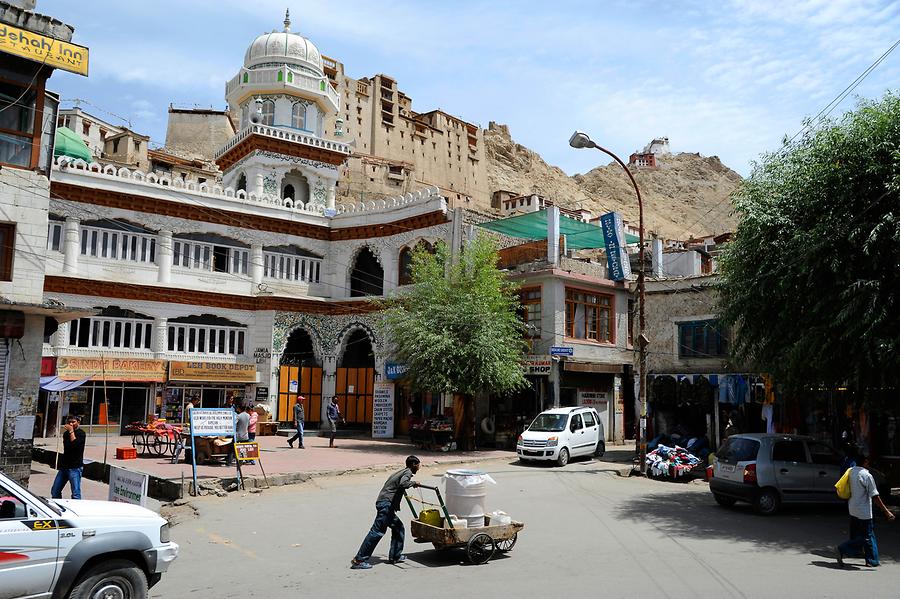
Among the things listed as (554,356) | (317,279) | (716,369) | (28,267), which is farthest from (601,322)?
(28,267)

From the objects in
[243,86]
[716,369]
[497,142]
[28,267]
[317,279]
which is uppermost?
[497,142]

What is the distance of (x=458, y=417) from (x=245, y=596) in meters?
17.0

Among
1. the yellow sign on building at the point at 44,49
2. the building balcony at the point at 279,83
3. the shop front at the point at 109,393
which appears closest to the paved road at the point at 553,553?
the yellow sign on building at the point at 44,49

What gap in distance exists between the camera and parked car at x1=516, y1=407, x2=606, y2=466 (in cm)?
2023

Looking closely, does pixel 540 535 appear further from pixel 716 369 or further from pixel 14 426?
pixel 716 369

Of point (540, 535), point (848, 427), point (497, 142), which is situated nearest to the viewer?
point (540, 535)

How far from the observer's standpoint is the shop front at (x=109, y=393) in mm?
25656

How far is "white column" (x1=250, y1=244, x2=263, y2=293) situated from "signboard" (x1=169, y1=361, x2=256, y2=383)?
368cm

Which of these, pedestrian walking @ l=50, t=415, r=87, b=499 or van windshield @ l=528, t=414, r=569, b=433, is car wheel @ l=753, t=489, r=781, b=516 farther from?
pedestrian walking @ l=50, t=415, r=87, b=499

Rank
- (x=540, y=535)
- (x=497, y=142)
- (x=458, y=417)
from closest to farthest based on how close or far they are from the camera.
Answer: (x=540, y=535)
(x=458, y=417)
(x=497, y=142)

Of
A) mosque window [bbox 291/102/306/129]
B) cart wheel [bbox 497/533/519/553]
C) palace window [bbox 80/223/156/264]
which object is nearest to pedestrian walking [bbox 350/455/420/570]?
cart wheel [bbox 497/533/519/553]

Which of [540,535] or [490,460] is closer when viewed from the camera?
[540,535]

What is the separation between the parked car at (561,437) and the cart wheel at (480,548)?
36.8 feet

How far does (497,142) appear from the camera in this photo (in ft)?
337
